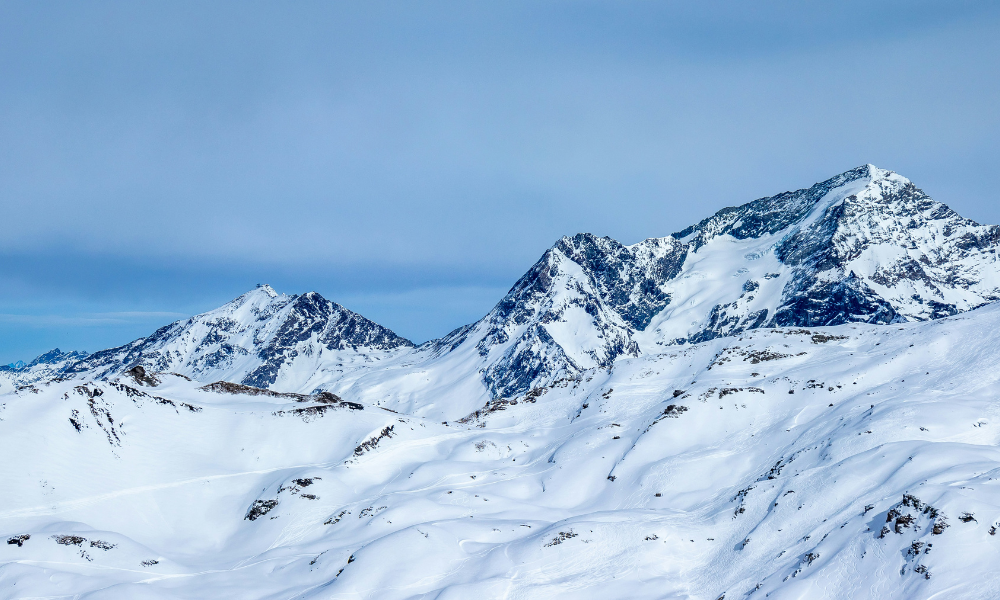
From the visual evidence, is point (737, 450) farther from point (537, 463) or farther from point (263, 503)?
point (263, 503)

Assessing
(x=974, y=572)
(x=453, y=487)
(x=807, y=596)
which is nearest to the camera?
(x=974, y=572)

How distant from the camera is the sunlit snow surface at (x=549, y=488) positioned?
26875mm

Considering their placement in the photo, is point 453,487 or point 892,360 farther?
point 892,360

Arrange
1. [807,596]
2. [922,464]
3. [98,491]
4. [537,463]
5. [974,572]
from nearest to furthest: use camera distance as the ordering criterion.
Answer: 1. [974,572]
2. [807,596]
3. [922,464]
4. [98,491]
5. [537,463]

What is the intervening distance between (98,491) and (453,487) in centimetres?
2659

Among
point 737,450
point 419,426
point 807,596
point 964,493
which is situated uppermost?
point 419,426

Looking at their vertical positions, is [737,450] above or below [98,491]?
below

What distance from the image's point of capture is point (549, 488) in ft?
160

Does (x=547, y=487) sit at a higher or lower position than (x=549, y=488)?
higher

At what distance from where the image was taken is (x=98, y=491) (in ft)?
149

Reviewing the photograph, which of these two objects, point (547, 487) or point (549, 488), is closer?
point (549, 488)

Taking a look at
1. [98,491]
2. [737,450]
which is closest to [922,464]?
[737,450]

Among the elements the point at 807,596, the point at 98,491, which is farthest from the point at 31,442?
the point at 807,596

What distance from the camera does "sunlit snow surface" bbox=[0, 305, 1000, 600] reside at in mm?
26875
